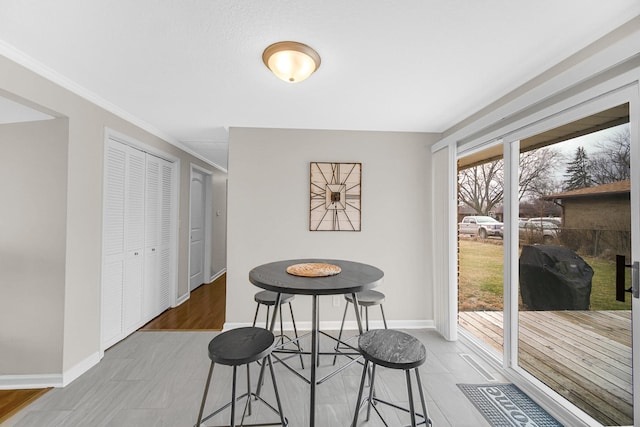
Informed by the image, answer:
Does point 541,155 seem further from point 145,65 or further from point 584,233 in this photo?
point 145,65

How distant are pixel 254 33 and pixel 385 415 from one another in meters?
2.59

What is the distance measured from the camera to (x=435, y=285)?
10.8 feet

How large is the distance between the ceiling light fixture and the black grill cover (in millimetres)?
2120

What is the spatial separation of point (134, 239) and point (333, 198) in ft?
7.81

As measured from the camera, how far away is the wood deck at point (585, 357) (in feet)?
5.19

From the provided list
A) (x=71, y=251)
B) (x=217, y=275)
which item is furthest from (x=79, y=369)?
(x=217, y=275)

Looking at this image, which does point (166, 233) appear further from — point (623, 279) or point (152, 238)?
point (623, 279)

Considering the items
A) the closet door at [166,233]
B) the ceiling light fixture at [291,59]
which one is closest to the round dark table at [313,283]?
the ceiling light fixture at [291,59]

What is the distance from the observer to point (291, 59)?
5.60 ft

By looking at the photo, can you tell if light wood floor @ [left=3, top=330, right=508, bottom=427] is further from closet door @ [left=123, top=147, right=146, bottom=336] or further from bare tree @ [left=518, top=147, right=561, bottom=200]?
bare tree @ [left=518, top=147, right=561, bottom=200]

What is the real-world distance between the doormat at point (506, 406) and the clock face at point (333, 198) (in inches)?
73.8

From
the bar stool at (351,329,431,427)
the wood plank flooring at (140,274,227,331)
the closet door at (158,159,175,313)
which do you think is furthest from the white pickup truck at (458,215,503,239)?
the closet door at (158,159,175,313)

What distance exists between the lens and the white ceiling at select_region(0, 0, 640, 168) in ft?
4.60

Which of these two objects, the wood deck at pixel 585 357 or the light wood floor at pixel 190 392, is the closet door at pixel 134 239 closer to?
the light wood floor at pixel 190 392
